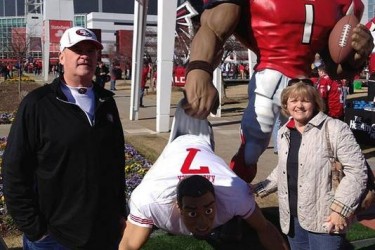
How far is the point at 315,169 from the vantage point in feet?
8.64

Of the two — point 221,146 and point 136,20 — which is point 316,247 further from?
point 136,20

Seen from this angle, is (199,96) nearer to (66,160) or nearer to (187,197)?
(187,197)

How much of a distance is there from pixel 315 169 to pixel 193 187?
2.79 feet

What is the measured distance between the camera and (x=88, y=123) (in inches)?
96.7

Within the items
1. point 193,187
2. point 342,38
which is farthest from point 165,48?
point 193,187

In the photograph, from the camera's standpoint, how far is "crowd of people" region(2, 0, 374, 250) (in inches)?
92.7

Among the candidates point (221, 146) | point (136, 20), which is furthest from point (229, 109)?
point (221, 146)

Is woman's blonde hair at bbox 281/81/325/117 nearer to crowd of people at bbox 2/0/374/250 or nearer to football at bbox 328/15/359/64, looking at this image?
crowd of people at bbox 2/0/374/250

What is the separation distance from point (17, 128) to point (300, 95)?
1.47m

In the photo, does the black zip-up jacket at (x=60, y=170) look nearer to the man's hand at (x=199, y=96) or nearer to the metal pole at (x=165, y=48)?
the man's hand at (x=199, y=96)

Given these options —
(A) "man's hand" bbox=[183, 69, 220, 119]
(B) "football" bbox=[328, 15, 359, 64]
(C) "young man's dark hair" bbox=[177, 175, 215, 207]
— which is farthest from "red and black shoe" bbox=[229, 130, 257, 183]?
(C) "young man's dark hair" bbox=[177, 175, 215, 207]

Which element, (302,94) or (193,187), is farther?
(302,94)

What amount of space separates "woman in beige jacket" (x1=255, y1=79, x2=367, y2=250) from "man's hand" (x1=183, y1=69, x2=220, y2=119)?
0.43 metres

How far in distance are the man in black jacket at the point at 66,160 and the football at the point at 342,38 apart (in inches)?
52.9
